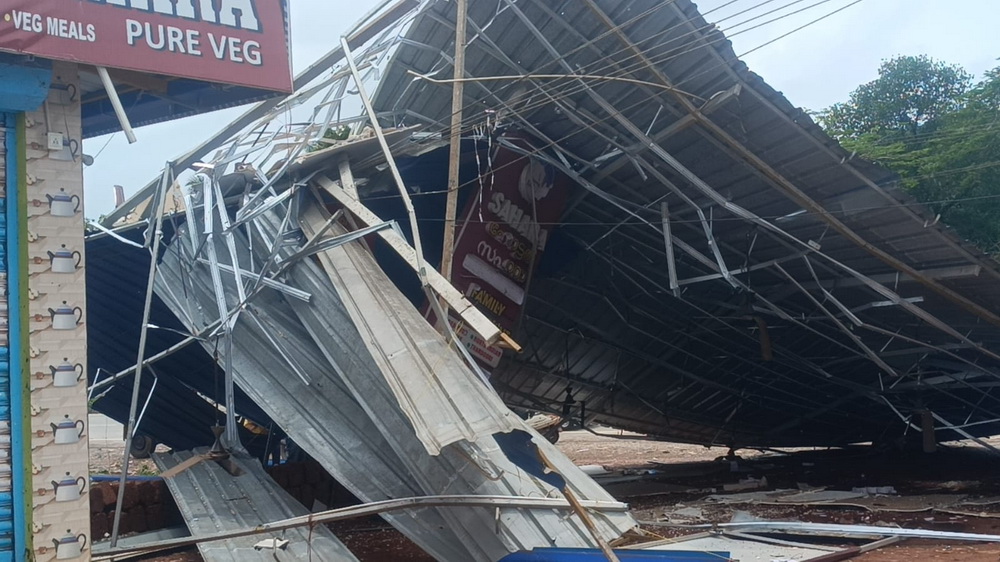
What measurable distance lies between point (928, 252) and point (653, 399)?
24.9 ft

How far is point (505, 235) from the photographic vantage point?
472 inches

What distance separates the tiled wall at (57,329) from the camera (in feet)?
22.9

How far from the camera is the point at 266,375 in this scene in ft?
29.5

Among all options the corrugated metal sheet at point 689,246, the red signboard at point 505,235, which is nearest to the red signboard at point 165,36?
the corrugated metal sheet at point 689,246

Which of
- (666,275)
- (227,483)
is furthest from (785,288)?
(227,483)

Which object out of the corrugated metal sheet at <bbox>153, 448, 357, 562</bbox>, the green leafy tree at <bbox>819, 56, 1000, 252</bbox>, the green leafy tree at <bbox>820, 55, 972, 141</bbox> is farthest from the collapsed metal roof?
the green leafy tree at <bbox>820, 55, 972, 141</bbox>

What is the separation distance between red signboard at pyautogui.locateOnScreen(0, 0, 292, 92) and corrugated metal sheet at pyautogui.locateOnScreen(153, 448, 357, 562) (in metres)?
4.35

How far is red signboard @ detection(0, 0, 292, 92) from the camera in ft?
22.5

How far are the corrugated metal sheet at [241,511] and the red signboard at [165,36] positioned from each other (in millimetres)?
4353

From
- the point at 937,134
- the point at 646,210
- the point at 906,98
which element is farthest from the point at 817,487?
the point at 906,98

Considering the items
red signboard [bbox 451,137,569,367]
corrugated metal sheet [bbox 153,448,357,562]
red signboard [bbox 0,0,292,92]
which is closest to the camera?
red signboard [bbox 0,0,292,92]

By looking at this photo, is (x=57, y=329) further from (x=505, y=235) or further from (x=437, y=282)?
(x=505, y=235)

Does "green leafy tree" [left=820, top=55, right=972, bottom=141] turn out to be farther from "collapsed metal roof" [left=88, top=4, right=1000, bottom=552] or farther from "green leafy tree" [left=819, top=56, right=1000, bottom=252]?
"collapsed metal roof" [left=88, top=4, right=1000, bottom=552]

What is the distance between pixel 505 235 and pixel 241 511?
5.19 meters
